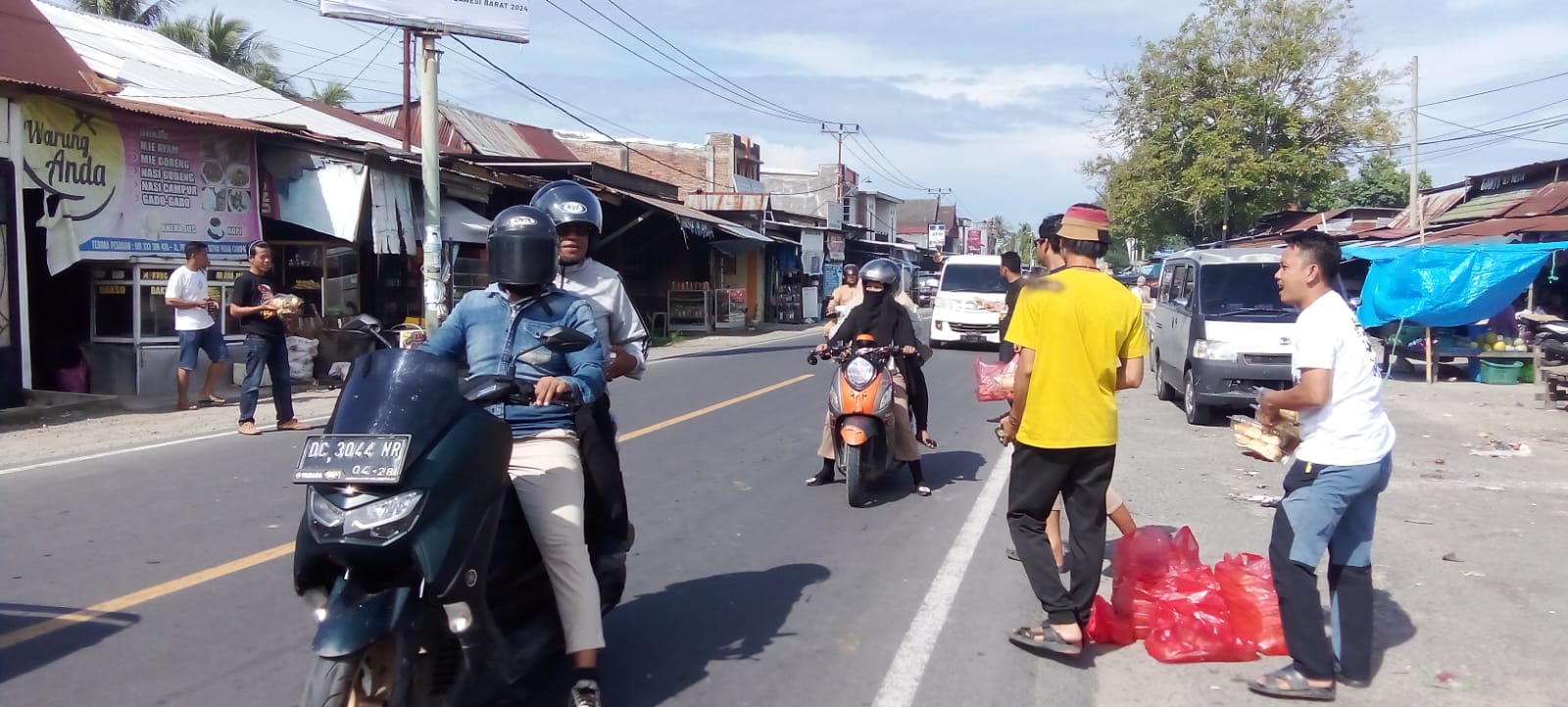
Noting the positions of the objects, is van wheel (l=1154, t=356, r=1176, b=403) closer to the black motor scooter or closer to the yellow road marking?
the yellow road marking

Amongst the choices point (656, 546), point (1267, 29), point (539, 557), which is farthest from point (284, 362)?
point (1267, 29)

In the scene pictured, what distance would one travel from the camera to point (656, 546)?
6.32 m

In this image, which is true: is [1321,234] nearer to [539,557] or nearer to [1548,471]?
[539,557]

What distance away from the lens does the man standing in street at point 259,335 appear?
981 centimetres

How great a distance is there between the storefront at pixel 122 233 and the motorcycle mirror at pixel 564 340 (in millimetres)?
10602

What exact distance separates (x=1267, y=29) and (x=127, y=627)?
3740cm

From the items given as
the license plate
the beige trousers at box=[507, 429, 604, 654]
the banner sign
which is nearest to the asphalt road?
the beige trousers at box=[507, 429, 604, 654]

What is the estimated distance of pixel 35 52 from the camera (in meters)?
13.5

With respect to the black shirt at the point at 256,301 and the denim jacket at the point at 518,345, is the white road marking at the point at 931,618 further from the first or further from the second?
the black shirt at the point at 256,301

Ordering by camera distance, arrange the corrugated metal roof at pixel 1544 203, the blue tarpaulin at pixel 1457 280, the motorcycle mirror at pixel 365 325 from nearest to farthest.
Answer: the motorcycle mirror at pixel 365 325, the blue tarpaulin at pixel 1457 280, the corrugated metal roof at pixel 1544 203

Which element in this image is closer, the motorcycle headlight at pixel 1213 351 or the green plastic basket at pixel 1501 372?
the motorcycle headlight at pixel 1213 351

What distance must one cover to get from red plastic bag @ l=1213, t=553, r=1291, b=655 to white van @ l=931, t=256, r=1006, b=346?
1722cm

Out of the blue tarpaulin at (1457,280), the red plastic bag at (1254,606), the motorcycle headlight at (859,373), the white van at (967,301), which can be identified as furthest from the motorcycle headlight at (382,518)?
the white van at (967,301)

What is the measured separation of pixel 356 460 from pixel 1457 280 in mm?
16719
